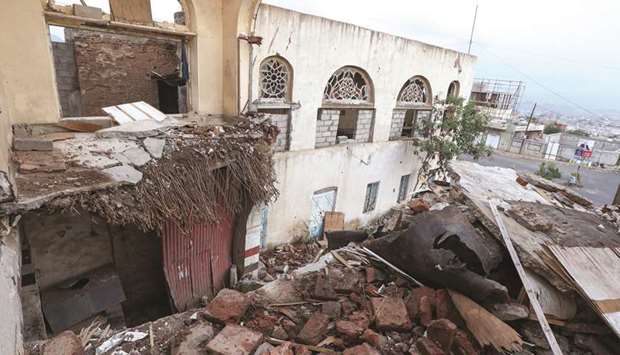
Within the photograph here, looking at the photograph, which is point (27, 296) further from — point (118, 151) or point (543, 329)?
point (543, 329)

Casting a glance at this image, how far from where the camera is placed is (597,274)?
7.02ft

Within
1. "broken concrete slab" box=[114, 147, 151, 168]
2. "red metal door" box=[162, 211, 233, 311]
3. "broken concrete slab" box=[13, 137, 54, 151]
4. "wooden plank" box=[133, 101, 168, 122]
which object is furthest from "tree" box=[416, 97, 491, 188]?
"broken concrete slab" box=[13, 137, 54, 151]

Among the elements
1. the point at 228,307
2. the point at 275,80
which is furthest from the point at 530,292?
the point at 275,80

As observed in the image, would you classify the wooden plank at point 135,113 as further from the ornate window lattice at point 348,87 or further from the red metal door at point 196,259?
the ornate window lattice at point 348,87

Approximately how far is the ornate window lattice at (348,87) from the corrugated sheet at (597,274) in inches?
269

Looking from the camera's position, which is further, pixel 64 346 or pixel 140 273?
pixel 140 273

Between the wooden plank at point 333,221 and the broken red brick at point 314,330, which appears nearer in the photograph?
the broken red brick at point 314,330

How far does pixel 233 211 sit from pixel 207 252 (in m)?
0.91

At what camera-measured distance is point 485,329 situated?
6.62 ft

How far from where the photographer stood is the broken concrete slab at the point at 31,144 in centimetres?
361

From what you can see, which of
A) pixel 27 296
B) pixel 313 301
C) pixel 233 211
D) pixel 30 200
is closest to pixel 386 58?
pixel 233 211

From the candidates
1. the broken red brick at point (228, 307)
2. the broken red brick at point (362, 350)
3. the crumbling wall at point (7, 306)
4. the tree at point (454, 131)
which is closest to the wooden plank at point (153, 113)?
the crumbling wall at point (7, 306)

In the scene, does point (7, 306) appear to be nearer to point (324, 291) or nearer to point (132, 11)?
point (324, 291)

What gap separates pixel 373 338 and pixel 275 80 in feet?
20.8
